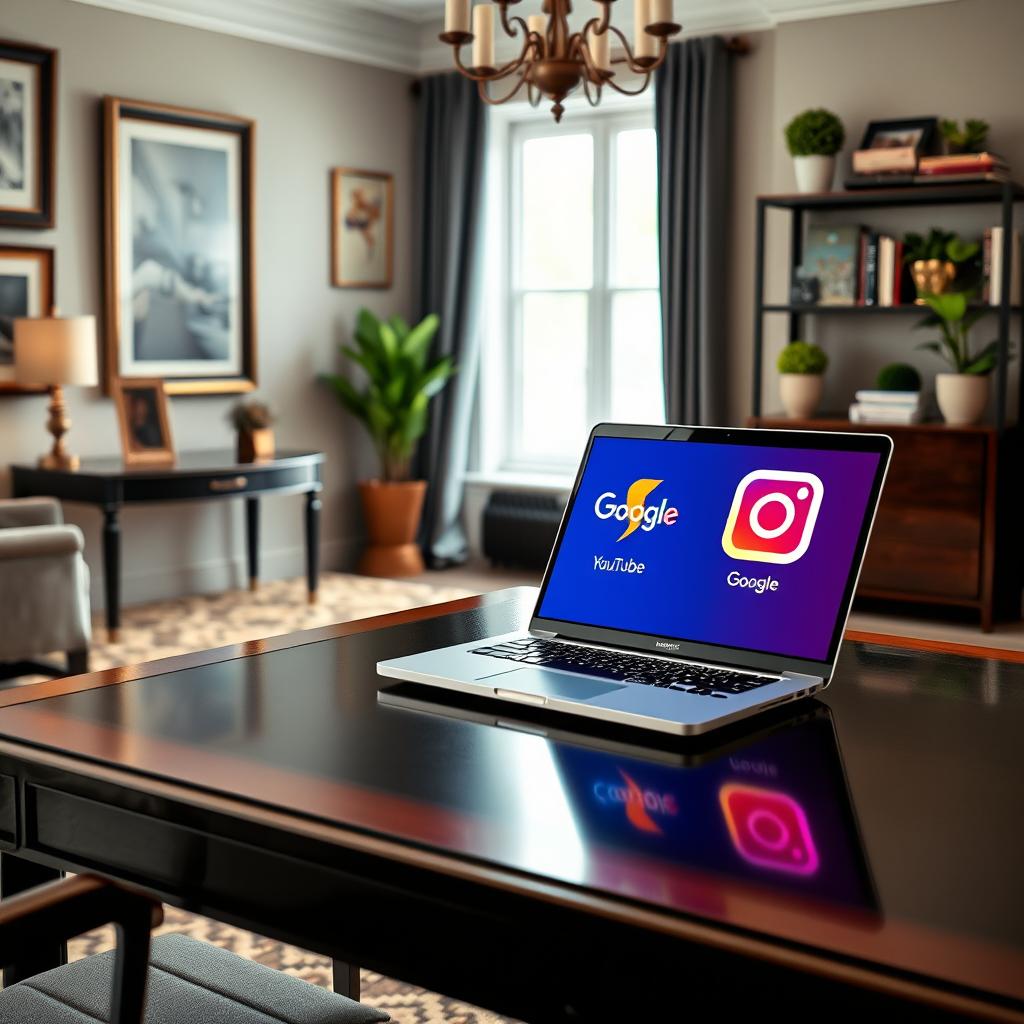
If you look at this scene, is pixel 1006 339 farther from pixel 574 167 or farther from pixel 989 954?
pixel 989 954

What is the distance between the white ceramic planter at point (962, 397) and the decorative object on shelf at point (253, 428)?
2.67 metres

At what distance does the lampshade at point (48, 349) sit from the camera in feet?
15.8

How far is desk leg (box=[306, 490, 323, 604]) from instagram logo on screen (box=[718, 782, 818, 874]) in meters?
4.82

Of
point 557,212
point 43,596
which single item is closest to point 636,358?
point 557,212

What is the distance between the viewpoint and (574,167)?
6598 mm

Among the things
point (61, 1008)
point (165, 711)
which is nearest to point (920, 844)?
point (165, 711)

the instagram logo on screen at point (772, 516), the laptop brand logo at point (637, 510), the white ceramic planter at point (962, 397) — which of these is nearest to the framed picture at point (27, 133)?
the white ceramic planter at point (962, 397)

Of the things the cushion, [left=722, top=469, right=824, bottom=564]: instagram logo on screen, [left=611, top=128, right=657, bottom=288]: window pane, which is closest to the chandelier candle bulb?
[left=722, top=469, right=824, bottom=564]: instagram logo on screen

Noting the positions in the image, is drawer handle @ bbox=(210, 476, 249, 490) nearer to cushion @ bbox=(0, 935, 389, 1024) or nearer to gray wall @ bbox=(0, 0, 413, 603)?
gray wall @ bbox=(0, 0, 413, 603)

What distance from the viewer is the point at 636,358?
652 cm

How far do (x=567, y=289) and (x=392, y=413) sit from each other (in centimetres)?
113

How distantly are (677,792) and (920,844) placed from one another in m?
0.17

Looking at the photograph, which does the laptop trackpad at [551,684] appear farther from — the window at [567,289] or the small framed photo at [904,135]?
the window at [567,289]

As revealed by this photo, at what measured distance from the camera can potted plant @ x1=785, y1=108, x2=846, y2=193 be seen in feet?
17.3
